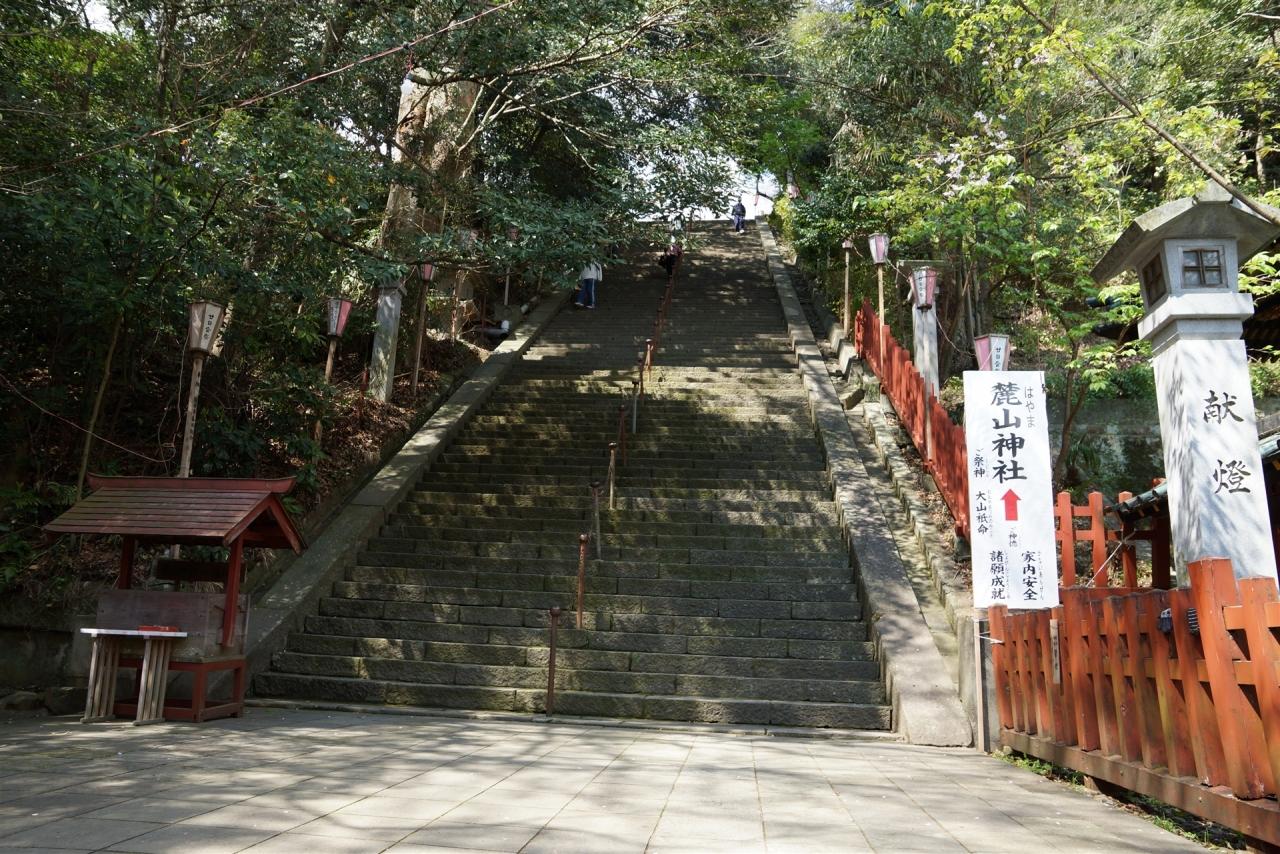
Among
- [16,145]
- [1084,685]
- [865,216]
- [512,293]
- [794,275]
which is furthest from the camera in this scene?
[794,275]

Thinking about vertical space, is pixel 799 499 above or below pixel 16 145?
below

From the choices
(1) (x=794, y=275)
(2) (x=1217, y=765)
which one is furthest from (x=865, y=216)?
(2) (x=1217, y=765)

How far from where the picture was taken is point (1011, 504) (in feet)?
22.4

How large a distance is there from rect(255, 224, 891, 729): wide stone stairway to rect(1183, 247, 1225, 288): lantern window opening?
3999mm

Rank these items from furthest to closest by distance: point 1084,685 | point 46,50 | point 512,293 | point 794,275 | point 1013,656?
point 794,275 → point 512,293 → point 46,50 → point 1013,656 → point 1084,685

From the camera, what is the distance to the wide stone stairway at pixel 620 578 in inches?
298

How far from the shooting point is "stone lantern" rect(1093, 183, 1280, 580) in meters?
5.13

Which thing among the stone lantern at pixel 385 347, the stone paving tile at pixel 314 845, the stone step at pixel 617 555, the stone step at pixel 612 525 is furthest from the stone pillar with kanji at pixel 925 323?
the stone paving tile at pixel 314 845

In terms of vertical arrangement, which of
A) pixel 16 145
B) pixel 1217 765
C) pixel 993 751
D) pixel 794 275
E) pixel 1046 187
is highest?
pixel 794 275

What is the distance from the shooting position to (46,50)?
7.64 m

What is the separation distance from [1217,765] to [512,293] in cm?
1829

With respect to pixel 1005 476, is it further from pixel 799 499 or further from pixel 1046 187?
pixel 1046 187

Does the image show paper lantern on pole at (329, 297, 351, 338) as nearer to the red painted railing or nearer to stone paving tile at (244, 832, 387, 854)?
the red painted railing

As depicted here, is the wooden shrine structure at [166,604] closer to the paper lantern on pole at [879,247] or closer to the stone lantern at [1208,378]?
the stone lantern at [1208,378]
